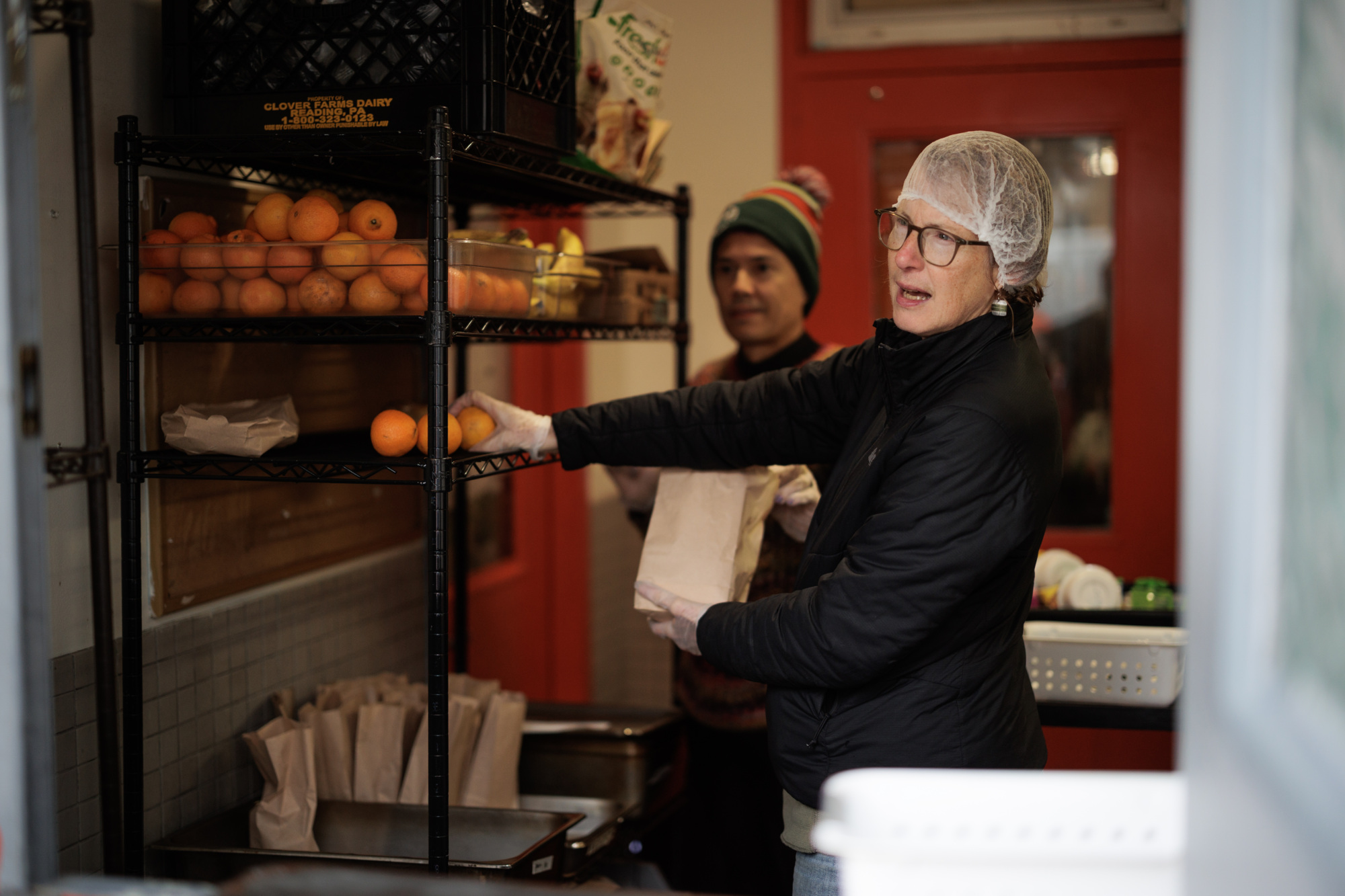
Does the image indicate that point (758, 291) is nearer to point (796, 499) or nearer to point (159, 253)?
point (796, 499)

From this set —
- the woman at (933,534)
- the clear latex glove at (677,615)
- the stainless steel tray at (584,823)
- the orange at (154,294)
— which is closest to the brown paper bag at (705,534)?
the clear latex glove at (677,615)

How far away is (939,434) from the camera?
1.50 meters

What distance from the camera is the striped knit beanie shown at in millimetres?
2688

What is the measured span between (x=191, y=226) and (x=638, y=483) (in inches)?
39.5

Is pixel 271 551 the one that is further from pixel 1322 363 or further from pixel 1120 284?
pixel 1120 284

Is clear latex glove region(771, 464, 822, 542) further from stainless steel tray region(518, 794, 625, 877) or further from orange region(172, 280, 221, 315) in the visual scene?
orange region(172, 280, 221, 315)

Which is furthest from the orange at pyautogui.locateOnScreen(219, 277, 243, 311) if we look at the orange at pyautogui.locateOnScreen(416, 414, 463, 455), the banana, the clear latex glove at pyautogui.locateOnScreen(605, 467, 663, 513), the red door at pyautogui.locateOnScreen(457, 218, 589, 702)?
the red door at pyautogui.locateOnScreen(457, 218, 589, 702)

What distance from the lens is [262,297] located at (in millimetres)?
1779

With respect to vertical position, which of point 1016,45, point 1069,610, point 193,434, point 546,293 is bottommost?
point 1069,610

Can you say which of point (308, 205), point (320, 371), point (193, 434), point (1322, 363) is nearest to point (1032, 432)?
point (1322, 363)

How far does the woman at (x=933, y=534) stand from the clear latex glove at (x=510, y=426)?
0.49m

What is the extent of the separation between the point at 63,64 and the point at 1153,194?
2.97 meters

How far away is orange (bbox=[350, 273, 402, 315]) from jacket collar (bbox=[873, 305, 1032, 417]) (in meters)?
0.74

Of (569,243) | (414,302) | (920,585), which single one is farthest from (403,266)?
(920,585)
